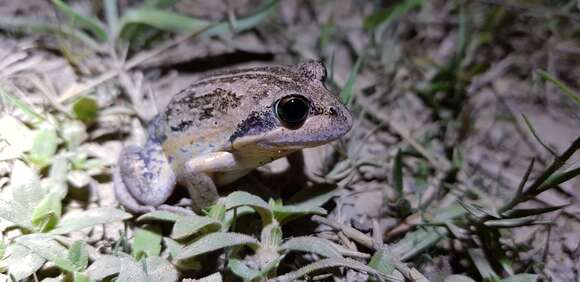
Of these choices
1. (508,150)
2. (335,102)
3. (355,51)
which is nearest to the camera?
(335,102)

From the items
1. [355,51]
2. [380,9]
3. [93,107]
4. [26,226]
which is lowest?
[26,226]

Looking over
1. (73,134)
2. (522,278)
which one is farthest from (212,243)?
(522,278)

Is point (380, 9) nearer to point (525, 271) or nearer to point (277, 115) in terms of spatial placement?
point (277, 115)

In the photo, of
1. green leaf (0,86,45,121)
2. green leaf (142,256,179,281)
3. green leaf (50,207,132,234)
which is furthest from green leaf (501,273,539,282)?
green leaf (0,86,45,121)

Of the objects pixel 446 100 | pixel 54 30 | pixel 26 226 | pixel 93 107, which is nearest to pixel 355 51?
pixel 446 100

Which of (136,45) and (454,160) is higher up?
(136,45)

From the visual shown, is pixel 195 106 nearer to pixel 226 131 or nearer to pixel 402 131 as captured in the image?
pixel 226 131

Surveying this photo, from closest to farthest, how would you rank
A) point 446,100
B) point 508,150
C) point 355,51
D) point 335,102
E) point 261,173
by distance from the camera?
point 335,102 < point 261,173 < point 508,150 < point 446,100 < point 355,51
